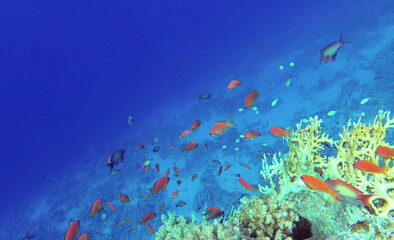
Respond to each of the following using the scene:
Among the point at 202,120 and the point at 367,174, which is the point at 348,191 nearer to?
the point at 367,174

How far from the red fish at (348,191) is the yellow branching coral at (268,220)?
0.68 m

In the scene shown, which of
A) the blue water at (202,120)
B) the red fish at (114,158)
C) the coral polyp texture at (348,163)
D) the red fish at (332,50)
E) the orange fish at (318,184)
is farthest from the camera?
the blue water at (202,120)

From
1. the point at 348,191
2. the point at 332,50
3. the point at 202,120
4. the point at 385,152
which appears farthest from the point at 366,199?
the point at 202,120

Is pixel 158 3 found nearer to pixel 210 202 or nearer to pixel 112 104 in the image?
pixel 112 104

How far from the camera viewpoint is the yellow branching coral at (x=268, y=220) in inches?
99.3

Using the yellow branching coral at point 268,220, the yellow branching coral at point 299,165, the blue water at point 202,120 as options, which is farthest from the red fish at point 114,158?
the blue water at point 202,120

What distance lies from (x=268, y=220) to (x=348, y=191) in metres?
1.19

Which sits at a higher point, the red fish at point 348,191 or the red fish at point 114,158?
the red fish at point 114,158

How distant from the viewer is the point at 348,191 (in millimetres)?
2736

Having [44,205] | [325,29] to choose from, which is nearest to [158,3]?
[325,29]

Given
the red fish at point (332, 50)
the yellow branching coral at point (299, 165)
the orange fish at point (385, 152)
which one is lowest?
the orange fish at point (385, 152)

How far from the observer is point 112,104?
6181 centimetres

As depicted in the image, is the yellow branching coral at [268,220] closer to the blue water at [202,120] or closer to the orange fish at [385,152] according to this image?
the orange fish at [385,152]

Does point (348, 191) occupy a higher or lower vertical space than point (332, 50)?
lower
